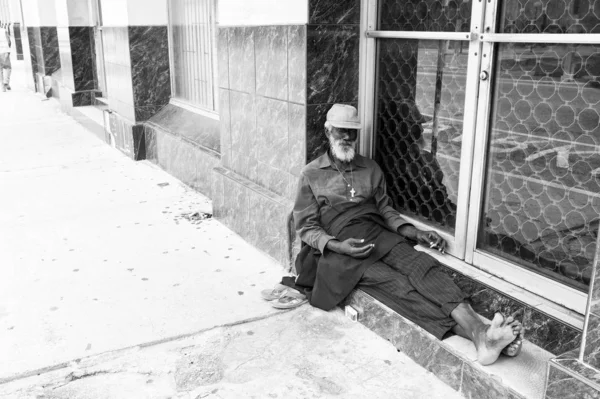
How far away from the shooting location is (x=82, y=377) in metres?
3.11

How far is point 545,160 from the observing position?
299 centimetres

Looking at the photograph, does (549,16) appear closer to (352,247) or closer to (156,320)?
(352,247)

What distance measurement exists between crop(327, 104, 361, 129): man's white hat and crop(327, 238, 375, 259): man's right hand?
0.71 m

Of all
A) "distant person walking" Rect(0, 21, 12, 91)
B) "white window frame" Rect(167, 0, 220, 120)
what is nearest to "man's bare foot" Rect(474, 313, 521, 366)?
"white window frame" Rect(167, 0, 220, 120)

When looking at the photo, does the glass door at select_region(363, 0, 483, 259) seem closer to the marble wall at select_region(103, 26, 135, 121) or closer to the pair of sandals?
the pair of sandals

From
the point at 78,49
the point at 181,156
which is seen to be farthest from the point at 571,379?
the point at 78,49

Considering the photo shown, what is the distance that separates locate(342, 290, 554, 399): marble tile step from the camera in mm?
2658

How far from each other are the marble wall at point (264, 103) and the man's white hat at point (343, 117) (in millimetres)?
311

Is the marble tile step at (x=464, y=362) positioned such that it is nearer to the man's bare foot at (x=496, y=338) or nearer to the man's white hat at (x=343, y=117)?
the man's bare foot at (x=496, y=338)

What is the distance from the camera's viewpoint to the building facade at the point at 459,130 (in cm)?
282

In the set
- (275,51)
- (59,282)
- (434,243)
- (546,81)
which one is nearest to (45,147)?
(59,282)

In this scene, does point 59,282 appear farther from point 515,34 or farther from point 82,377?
point 515,34

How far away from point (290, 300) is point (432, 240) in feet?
3.23

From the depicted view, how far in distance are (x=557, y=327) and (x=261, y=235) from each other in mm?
2502
